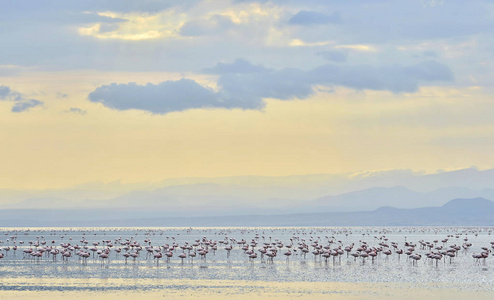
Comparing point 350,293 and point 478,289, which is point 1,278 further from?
point 478,289

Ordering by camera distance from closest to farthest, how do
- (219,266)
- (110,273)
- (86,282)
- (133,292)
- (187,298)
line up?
1. (187,298)
2. (133,292)
3. (86,282)
4. (110,273)
5. (219,266)

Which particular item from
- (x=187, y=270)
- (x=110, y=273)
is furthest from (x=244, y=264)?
(x=110, y=273)

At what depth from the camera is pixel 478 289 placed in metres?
43.8

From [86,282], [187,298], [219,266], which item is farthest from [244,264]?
[187,298]

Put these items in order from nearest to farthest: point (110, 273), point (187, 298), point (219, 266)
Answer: point (187, 298) < point (110, 273) < point (219, 266)

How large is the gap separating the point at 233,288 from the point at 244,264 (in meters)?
18.4

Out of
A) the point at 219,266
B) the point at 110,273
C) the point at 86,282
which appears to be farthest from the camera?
the point at 219,266

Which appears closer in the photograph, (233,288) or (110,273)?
(233,288)

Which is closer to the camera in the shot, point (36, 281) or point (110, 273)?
point (36, 281)

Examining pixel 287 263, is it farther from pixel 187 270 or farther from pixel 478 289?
pixel 478 289

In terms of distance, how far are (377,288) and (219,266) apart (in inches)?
748

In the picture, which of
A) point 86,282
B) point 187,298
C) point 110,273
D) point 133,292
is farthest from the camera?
point 110,273

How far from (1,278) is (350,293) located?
932 inches

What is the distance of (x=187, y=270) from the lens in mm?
56531
